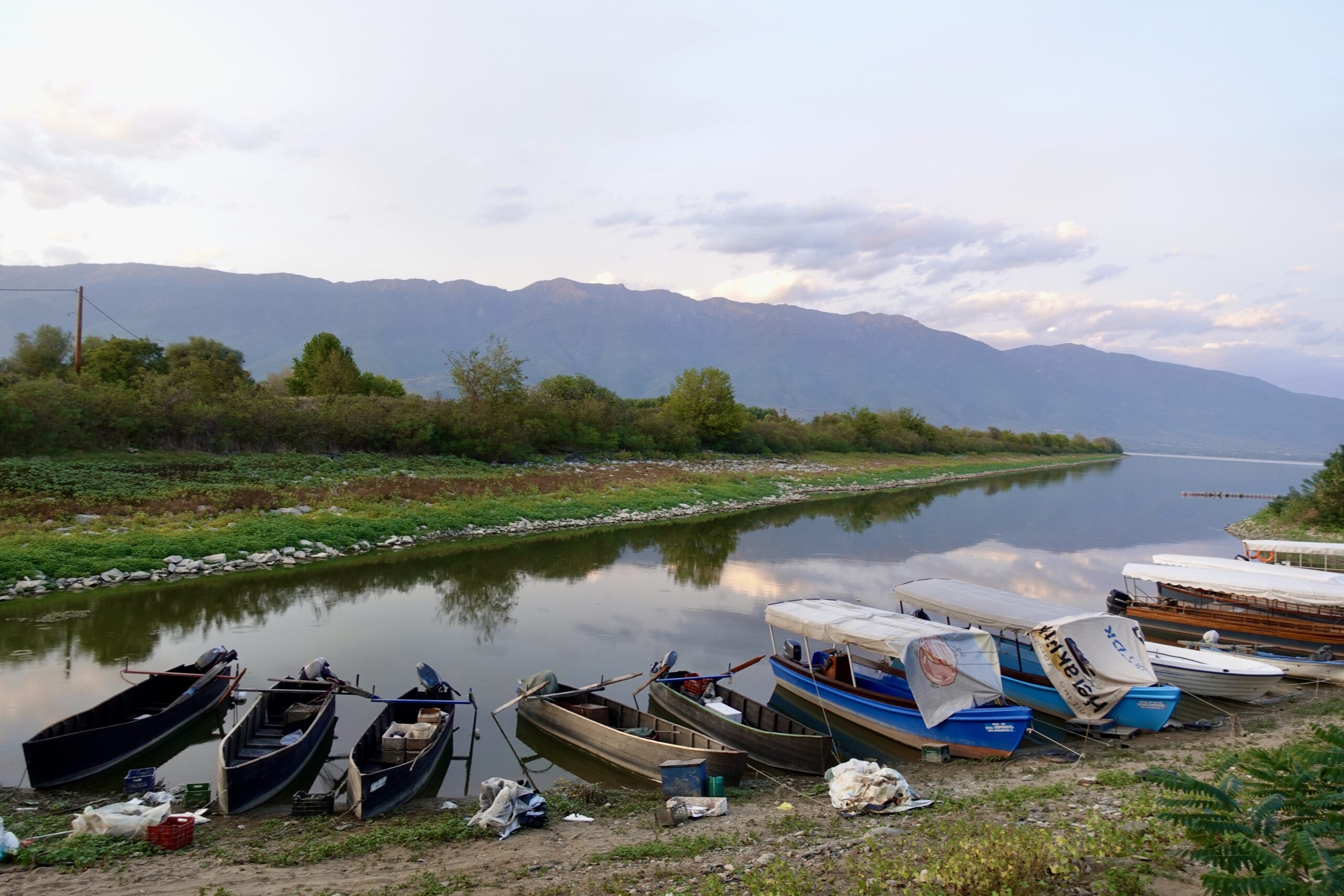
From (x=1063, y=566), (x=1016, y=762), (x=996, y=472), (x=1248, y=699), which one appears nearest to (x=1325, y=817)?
(x=1016, y=762)

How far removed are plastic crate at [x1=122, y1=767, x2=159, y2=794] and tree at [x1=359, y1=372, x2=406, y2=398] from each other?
6298cm

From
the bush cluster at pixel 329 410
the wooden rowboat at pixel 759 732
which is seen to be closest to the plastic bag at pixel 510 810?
the wooden rowboat at pixel 759 732

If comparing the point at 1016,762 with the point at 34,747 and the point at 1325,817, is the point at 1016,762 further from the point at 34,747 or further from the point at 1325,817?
the point at 34,747

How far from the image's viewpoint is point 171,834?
9.11 meters

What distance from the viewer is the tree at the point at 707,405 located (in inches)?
3418

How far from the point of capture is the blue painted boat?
14.8 m

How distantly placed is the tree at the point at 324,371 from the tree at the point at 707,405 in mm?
35126

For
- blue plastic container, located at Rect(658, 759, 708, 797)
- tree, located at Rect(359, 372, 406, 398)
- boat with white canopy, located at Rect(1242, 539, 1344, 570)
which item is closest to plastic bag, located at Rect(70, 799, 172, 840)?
blue plastic container, located at Rect(658, 759, 708, 797)

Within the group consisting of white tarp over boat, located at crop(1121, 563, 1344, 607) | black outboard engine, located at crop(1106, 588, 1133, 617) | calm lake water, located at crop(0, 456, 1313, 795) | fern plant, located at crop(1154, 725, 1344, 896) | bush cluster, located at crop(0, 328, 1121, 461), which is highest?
bush cluster, located at crop(0, 328, 1121, 461)

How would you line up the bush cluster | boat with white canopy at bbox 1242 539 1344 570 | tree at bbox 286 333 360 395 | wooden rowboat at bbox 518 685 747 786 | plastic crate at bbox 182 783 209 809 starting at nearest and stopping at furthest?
plastic crate at bbox 182 783 209 809
wooden rowboat at bbox 518 685 747 786
boat with white canopy at bbox 1242 539 1344 570
the bush cluster
tree at bbox 286 333 360 395

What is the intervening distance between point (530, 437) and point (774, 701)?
49489mm

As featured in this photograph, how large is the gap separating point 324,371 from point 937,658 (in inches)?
2604

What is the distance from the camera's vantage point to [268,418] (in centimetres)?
4919

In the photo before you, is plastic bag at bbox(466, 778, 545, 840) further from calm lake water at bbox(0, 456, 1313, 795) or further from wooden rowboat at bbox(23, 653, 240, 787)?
wooden rowboat at bbox(23, 653, 240, 787)
